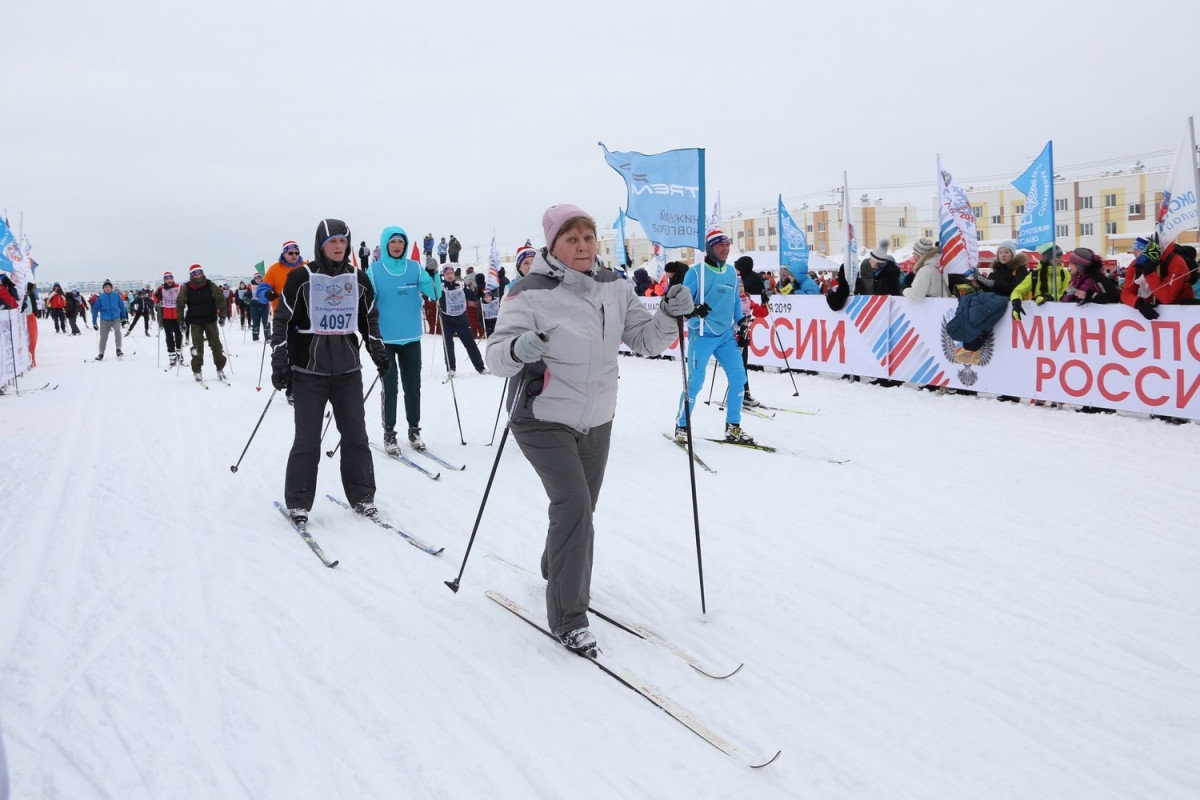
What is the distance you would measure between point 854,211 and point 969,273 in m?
76.6

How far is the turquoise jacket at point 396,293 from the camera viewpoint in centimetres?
736

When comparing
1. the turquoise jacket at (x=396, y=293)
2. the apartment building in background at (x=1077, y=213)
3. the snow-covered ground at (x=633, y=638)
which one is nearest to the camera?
the snow-covered ground at (x=633, y=638)

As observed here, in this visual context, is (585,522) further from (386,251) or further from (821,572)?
(386,251)

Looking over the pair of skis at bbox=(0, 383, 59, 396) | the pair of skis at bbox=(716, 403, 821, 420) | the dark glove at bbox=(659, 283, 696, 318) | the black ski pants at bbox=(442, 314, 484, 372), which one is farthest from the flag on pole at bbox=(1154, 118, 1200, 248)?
the pair of skis at bbox=(0, 383, 59, 396)

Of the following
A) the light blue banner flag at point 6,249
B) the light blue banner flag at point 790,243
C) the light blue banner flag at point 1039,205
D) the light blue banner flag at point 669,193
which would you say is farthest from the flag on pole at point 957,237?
the light blue banner flag at point 6,249

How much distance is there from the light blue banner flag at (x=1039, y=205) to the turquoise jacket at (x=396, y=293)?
7.65 m

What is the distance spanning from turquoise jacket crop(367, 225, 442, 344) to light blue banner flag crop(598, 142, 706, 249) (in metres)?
2.35

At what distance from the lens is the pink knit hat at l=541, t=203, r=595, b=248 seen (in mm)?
3451

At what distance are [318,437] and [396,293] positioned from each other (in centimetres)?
225

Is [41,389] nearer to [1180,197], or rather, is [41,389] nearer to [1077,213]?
[1180,197]

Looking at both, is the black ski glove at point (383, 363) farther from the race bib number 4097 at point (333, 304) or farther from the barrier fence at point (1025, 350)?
the barrier fence at point (1025, 350)

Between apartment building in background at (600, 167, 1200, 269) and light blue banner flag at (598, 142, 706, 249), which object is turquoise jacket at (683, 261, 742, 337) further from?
apartment building in background at (600, 167, 1200, 269)

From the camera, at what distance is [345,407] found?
5.52 metres

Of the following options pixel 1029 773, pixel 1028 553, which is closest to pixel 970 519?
pixel 1028 553
